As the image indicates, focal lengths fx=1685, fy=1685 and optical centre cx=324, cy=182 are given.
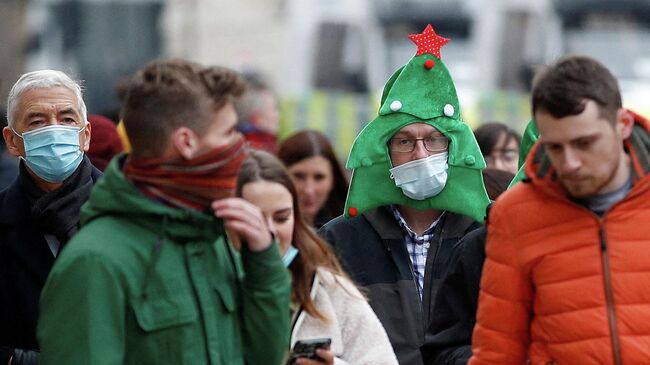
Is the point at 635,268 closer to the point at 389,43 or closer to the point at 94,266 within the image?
the point at 94,266

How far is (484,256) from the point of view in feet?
17.0

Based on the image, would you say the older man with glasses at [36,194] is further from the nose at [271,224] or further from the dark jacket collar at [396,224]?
the dark jacket collar at [396,224]

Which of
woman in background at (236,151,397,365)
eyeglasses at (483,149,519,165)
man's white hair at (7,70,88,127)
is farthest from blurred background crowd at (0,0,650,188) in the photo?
woman in background at (236,151,397,365)

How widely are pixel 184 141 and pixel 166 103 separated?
11 cm

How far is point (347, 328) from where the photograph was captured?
527cm

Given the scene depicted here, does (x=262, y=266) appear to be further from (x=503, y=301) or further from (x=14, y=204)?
(x=14, y=204)

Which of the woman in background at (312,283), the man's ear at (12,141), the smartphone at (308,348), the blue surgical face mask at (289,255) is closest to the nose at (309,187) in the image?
the man's ear at (12,141)

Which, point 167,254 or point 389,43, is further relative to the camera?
point 389,43

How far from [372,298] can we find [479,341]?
1437 millimetres

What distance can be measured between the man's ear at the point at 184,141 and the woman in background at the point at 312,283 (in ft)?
3.08

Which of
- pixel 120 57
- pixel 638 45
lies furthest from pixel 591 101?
pixel 120 57

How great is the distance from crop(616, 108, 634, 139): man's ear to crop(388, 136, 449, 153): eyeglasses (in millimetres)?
1938

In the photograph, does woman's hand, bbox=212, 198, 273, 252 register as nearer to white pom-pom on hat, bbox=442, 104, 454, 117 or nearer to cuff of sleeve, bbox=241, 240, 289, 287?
cuff of sleeve, bbox=241, 240, 289, 287

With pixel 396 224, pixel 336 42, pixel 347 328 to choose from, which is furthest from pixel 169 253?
pixel 336 42
